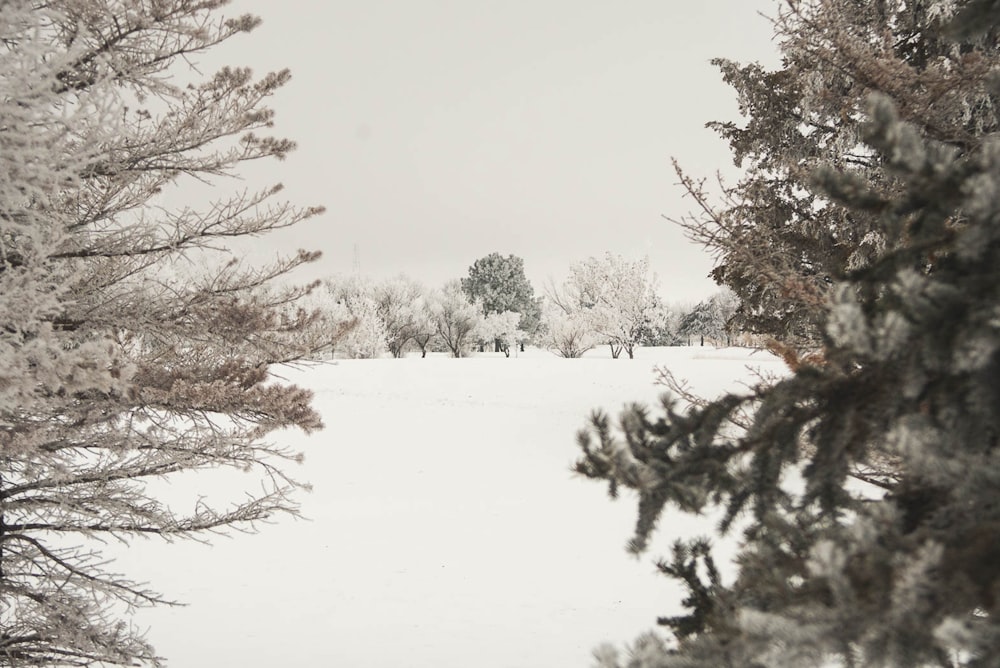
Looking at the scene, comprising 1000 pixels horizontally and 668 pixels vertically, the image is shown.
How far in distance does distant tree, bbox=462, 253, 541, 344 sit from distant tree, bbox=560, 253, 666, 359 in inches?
600

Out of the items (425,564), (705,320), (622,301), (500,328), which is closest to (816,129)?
(425,564)

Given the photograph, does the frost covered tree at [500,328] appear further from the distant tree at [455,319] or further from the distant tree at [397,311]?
the distant tree at [397,311]

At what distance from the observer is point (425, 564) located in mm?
10914

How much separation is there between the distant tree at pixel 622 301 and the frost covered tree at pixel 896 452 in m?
31.8

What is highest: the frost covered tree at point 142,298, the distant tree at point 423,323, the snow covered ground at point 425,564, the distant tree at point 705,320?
the distant tree at point 705,320

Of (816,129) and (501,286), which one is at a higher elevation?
(501,286)

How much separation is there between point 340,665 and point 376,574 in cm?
296

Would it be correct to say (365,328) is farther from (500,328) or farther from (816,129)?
(816,129)

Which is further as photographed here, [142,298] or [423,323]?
[423,323]

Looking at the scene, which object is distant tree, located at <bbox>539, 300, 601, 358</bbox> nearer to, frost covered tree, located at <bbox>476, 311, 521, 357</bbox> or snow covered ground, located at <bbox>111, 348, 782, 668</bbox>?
frost covered tree, located at <bbox>476, 311, 521, 357</bbox>

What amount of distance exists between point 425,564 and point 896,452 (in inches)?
405

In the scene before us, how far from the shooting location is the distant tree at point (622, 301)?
34031 millimetres

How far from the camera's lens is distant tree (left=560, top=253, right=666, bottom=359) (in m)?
34.0

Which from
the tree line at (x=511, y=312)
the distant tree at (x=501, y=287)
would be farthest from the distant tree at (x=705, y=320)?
the distant tree at (x=501, y=287)
